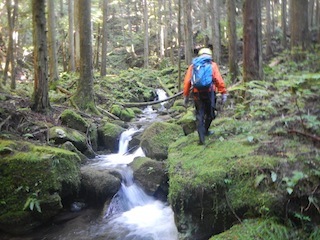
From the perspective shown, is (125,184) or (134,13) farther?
(134,13)

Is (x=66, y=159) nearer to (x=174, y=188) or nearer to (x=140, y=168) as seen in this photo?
(x=140, y=168)

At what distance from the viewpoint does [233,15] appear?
12508 mm

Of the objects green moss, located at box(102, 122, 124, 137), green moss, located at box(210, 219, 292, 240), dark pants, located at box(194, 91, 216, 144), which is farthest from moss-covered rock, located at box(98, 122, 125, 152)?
green moss, located at box(210, 219, 292, 240)

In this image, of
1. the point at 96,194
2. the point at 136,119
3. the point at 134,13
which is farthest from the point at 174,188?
the point at 134,13

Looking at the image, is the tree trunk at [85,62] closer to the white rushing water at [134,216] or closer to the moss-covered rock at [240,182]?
the white rushing water at [134,216]

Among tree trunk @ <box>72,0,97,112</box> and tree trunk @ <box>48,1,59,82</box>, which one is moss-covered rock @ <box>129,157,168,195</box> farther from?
tree trunk @ <box>48,1,59,82</box>

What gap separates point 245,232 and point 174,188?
152 cm

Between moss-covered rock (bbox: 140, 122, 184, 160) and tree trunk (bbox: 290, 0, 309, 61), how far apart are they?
6.28m

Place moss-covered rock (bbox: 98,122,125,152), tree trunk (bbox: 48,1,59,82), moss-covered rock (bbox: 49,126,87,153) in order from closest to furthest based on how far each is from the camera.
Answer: moss-covered rock (bbox: 49,126,87,153)
moss-covered rock (bbox: 98,122,125,152)
tree trunk (bbox: 48,1,59,82)

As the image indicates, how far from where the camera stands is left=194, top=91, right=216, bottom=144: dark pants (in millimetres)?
6449

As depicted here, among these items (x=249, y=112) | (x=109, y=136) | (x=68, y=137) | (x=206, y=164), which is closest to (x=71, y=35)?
(x=109, y=136)

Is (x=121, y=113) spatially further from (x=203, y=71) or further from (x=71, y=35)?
(x=203, y=71)

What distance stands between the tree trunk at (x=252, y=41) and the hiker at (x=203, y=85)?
3010 mm

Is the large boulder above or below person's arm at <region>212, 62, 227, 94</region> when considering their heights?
below
